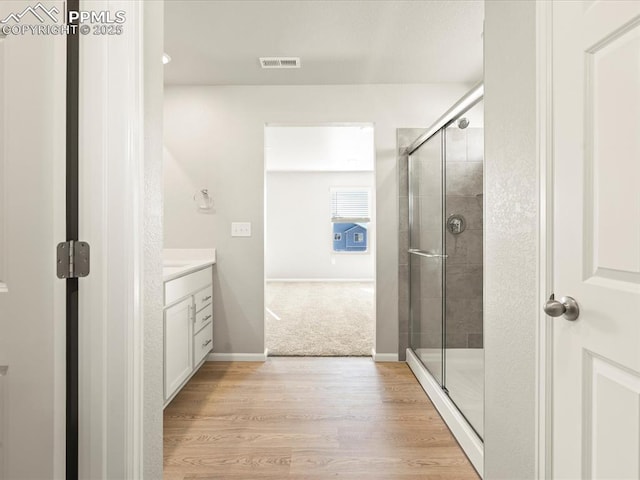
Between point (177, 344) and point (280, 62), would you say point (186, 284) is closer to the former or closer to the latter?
point (177, 344)

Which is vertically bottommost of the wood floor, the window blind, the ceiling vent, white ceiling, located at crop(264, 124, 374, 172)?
the wood floor

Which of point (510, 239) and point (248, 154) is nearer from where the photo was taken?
point (510, 239)

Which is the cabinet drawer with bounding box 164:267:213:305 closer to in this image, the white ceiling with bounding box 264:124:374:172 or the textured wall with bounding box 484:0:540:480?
the textured wall with bounding box 484:0:540:480

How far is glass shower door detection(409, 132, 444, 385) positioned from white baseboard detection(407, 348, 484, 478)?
0.06 metres

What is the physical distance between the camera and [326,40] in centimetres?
247

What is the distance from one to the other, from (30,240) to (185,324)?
1.64 meters

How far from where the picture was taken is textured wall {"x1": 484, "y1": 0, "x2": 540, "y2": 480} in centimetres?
108

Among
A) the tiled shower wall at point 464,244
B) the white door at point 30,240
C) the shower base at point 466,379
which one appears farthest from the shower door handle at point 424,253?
the white door at point 30,240

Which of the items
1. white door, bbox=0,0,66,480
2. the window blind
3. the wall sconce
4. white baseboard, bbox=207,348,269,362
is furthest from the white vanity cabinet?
the window blind

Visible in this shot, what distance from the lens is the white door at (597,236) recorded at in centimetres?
75

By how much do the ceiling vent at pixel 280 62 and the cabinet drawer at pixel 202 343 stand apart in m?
2.14

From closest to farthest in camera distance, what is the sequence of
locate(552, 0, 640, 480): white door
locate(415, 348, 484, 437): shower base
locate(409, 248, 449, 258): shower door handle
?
1. locate(552, 0, 640, 480): white door
2. locate(415, 348, 484, 437): shower base
3. locate(409, 248, 449, 258): shower door handle

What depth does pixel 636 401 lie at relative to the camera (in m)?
0.74

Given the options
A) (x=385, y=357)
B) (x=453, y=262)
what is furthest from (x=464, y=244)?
(x=385, y=357)
